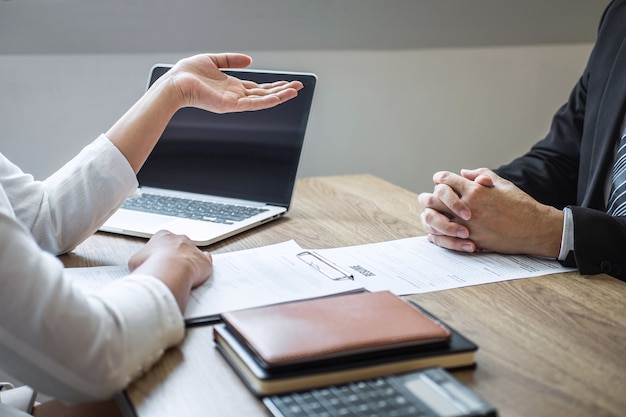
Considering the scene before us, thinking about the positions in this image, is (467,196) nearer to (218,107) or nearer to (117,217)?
(218,107)

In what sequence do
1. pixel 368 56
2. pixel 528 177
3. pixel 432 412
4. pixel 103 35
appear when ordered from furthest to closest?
pixel 368 56 < pixel 103 35 < pixel 528 177 < pixel 432 412

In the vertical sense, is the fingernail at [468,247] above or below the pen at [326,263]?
above

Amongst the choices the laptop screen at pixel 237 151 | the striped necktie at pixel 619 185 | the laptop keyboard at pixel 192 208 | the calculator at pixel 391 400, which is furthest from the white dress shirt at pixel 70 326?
the striped necktie at pixel 619 185

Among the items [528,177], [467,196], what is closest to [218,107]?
[467,196]

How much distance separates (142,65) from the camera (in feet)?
6.30

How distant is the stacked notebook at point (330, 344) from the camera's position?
70 centimetres

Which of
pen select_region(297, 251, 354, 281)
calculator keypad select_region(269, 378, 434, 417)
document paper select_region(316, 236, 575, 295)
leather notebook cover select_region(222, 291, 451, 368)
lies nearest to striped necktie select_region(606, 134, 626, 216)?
document paper select_region(316, 236, 575, 295)

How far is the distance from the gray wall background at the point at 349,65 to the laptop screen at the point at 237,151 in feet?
1.34

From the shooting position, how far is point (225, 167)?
1472mm

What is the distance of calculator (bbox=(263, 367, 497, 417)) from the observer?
64cm

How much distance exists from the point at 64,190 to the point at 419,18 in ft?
4.74

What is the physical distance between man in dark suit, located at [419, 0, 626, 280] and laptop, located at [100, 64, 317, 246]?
0.32 metres

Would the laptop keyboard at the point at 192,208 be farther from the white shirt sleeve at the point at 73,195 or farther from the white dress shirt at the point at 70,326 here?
the white dress shirt at the point at 70,326

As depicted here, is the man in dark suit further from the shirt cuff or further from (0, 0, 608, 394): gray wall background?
(0, 0, 608, 394): gray wall background
